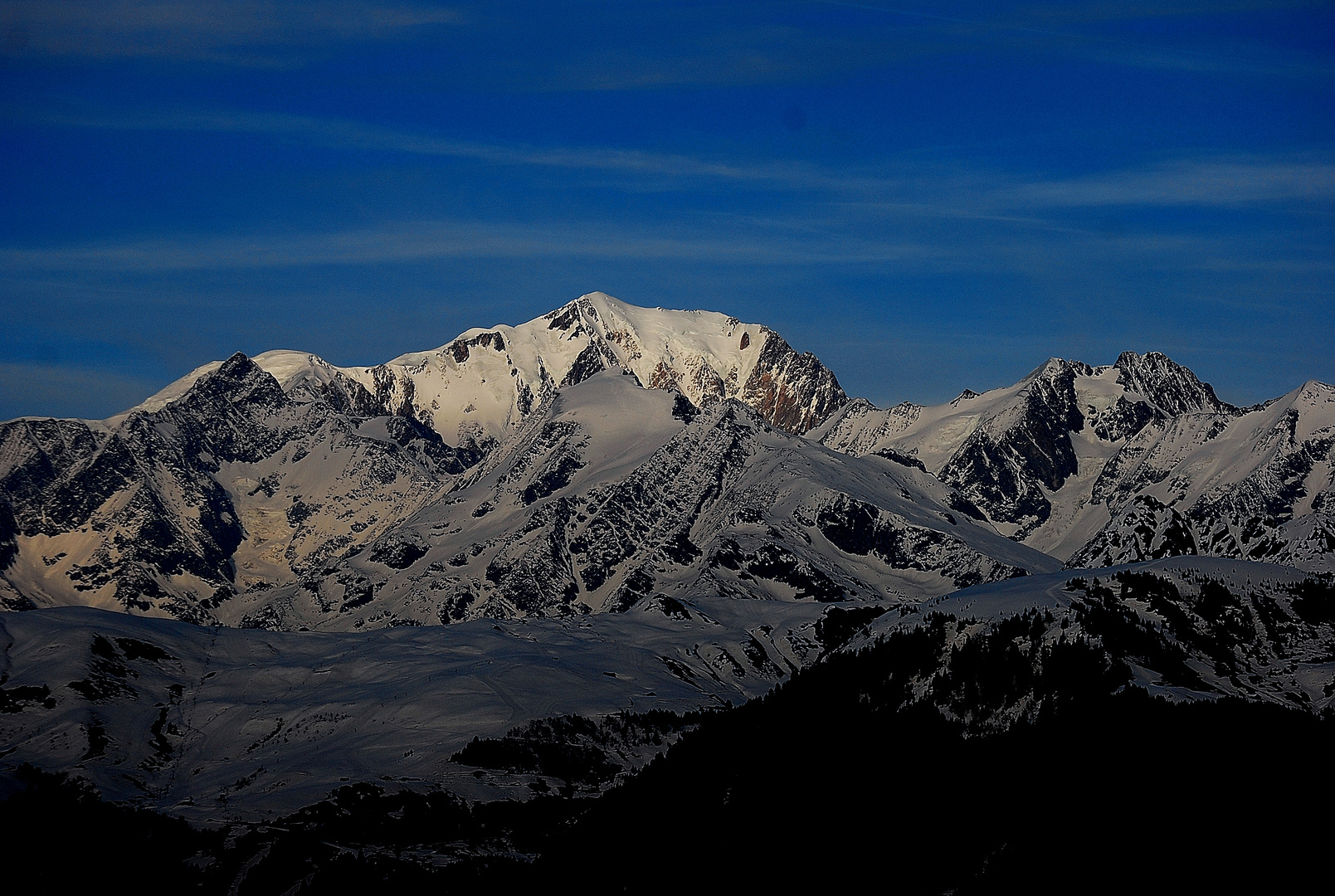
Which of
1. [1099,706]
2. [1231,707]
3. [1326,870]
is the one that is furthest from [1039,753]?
[1326,870]

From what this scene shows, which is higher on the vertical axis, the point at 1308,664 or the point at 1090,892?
the point at 1308,664

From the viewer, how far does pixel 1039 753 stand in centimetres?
18375

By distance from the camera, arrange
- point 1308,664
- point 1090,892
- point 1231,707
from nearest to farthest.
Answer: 1. point 1090,892
2. point 1231,707
3. point 1308,664

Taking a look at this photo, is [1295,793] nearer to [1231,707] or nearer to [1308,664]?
[1231,707]

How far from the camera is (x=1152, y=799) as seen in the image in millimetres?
167375

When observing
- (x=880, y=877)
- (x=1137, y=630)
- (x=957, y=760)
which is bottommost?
(x=880, y=877)

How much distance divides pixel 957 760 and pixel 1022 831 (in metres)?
20.5

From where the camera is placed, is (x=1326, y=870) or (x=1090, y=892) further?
(x=1090, y=892)

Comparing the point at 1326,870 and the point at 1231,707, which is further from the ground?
the point at 1231,707

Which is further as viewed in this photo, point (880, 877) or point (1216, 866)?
point (880, 877)

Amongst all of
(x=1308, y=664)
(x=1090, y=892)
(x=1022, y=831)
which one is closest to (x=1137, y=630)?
(x=1308, y=664)

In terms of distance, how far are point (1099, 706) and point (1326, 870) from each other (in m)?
35.8

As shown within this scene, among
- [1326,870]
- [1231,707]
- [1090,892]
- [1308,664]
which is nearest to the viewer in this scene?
[1326,870]

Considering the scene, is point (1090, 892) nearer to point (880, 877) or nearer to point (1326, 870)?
point (1326, 870)
